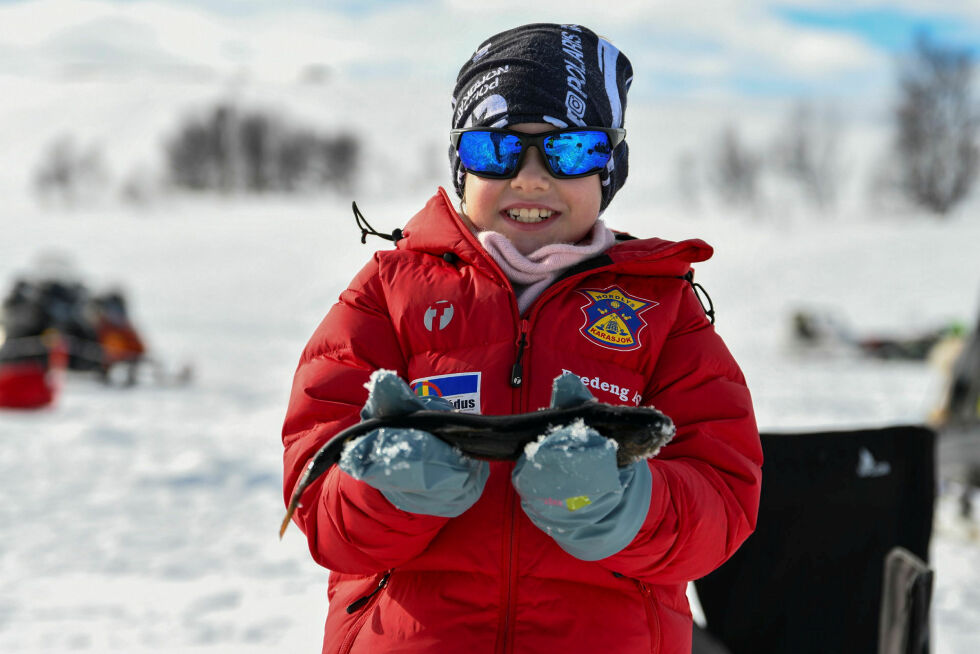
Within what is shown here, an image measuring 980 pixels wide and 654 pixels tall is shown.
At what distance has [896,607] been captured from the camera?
8.25ft

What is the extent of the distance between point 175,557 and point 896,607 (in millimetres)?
3328

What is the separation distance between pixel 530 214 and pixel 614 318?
1.04 feet

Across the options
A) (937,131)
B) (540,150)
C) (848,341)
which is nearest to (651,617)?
(540,150)

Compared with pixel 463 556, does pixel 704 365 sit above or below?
above

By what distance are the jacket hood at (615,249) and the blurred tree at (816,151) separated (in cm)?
6101

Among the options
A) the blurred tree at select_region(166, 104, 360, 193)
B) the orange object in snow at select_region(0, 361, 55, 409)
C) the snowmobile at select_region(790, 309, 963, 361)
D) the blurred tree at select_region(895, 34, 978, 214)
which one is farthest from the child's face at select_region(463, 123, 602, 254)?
the blurred tree at select_region(166, 104, 360, 193)

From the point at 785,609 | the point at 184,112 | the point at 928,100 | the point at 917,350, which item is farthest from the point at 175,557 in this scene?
the point at 184,112

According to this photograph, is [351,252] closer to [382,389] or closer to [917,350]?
[917,350]

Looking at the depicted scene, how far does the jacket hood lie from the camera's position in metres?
1.86

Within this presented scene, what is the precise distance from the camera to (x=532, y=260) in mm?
1916

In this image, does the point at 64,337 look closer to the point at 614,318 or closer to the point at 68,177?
the point at 614,318

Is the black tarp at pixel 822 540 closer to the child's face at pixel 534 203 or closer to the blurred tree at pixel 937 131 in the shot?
the child's face at pixel 534 203

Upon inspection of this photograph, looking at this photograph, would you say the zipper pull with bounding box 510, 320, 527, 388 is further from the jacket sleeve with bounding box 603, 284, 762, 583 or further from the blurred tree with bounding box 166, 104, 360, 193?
the blurred tree with bounding box 166, 104, 360, 193

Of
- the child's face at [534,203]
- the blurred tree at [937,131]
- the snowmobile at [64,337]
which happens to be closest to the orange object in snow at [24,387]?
the snowmobile at [64,337]
